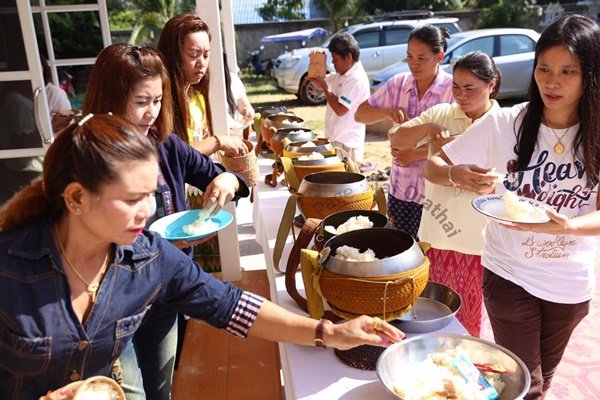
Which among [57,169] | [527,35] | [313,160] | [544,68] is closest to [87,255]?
[57,169]

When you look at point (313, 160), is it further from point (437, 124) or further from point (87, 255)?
point (87, 255)

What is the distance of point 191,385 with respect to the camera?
1943mm

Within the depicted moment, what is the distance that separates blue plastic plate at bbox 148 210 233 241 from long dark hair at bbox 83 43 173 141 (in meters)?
0.39

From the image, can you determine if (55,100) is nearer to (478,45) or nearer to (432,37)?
(432,37)

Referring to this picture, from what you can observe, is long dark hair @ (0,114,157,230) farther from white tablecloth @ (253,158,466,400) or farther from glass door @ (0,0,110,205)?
glass door @ (0,0,110,205)

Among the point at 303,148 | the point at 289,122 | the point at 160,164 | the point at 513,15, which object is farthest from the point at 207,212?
the point at 513,15

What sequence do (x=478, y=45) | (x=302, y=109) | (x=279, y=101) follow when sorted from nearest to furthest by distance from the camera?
(x=478, y=45)
(x=302, y=109)
(x=279, y=101)

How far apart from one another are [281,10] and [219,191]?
25203 millimetres

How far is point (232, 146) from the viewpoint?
2277mm

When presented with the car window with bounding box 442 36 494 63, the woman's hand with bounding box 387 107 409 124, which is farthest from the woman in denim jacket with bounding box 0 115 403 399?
the car window with bounding box 442 36 494 63

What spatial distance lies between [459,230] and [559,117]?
0.63m

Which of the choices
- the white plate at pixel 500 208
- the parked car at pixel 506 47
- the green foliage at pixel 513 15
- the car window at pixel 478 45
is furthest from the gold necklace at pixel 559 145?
the green foliage at pixel 513 15

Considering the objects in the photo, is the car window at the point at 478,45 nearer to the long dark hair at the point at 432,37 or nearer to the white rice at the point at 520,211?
the long dark hair at the point at 432,37

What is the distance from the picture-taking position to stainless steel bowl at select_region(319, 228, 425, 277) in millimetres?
1234
